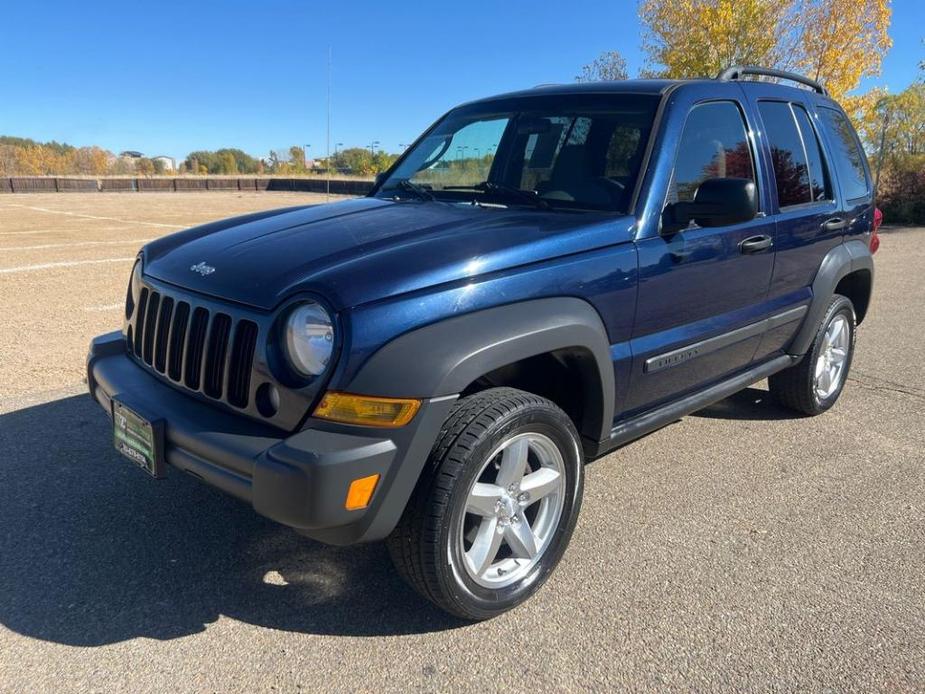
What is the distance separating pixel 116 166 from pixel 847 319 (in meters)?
61.3

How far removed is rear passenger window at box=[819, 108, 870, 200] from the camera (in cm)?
446

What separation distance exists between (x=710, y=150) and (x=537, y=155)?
2.65 ft

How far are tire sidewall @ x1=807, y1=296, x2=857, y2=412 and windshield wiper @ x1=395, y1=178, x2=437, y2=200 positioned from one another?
252 cm

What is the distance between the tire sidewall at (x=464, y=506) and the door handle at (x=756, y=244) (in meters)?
1.41

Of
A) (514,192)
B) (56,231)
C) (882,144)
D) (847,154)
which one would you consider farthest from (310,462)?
(882,144)

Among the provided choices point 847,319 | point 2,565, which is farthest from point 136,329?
point 847,319

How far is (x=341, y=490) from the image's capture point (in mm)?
2104

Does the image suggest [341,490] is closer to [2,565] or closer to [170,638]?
[170,638]

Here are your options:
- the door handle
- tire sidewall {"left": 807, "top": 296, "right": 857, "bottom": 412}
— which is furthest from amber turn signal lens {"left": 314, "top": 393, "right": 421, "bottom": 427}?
tire sidewall {"left": 807, "top": 296, "right": 857, "bottom": 412}

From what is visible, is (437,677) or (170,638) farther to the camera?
(170,638)

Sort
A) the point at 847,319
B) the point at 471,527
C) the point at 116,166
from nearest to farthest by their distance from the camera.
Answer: the point at 471,527
the point at 847,319
the point at 116,166

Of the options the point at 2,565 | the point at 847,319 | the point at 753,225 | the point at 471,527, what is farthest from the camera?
the point at 847,319

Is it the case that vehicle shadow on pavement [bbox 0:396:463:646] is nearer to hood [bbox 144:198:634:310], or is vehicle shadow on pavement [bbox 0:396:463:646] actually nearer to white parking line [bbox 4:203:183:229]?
hood [bbox 144:198:634:310]

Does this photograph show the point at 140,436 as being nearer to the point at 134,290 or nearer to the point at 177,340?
the point at 177,340
